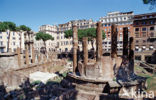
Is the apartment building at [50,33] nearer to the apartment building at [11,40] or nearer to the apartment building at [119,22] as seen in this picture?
the apartment building at [11,40]

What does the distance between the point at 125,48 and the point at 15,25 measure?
1875 inches

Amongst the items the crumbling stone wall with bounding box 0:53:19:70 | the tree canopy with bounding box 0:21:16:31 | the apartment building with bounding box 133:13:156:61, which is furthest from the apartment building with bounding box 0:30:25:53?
the apartment building with bounding box 133:13:156:61

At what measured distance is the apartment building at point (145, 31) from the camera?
37688 millimetres

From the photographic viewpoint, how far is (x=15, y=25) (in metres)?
42.5

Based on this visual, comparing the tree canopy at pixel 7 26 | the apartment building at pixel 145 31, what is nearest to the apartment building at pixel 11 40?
the tree canopy at pixel 7 26

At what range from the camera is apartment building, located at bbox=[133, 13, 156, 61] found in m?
37.7

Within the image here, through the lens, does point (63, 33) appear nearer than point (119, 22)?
No

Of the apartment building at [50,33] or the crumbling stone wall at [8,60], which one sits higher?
the apartment building at [50,33]

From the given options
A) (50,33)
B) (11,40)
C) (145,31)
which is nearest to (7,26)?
(11,40)

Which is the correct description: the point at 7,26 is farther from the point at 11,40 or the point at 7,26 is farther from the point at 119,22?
the point at 119,22

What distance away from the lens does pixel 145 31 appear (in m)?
39.9

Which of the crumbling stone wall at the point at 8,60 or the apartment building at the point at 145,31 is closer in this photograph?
the crumbling stone wall at the point at 8,60

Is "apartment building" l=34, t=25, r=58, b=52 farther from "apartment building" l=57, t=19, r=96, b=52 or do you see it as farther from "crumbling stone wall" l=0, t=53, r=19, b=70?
"crumbling stone wall" l=0, t=53, r=19, b=70

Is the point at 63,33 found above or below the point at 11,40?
above
